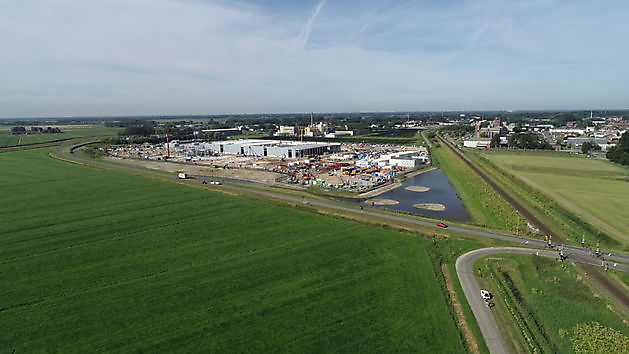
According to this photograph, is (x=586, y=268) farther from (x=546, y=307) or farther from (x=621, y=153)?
(x=621, y=153)

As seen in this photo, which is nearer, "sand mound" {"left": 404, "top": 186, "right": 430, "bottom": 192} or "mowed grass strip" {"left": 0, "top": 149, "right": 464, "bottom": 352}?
"mowed grass strip" {"left": 0, "top": 149, "right": 464, "bottom": 352}

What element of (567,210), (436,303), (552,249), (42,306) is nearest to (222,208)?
(42,306)

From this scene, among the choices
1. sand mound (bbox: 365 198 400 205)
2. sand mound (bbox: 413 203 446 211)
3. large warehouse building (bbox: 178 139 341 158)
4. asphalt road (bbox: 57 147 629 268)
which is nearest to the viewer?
asphalt road (bbox: 57 147 629 268)

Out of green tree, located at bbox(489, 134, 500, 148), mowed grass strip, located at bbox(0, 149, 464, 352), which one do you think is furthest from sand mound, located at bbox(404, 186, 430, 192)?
green tree, located at bbox(489, 134, 500, 148)

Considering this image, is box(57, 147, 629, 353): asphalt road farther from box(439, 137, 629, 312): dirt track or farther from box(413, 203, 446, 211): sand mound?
box(413, 203, 446, 211): sand mound

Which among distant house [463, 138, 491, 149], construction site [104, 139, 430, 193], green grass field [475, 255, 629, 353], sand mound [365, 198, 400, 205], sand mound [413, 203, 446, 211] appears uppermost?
distant house [463, 138, 491, 149]
